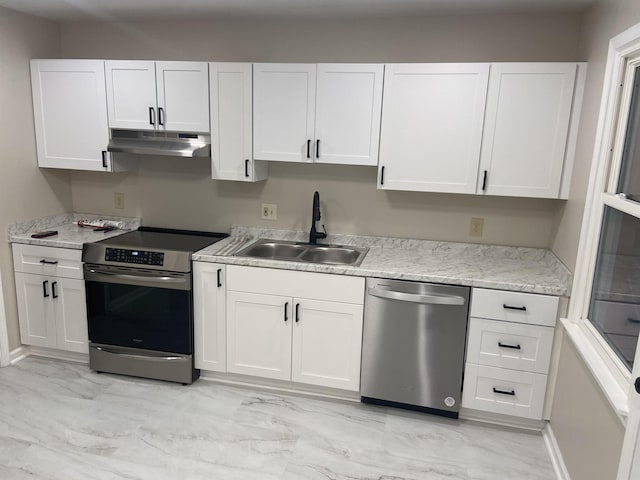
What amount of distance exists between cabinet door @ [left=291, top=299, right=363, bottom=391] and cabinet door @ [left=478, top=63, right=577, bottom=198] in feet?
3.61

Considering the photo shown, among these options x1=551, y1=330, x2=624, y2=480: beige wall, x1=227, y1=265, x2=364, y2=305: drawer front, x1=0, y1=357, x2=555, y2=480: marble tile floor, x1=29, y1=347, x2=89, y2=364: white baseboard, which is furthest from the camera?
x1=29, y1=347, x2=89, y2=364: white baseboard

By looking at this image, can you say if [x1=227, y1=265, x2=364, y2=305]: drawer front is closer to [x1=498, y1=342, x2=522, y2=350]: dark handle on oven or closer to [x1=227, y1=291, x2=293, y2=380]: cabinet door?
[x1=227, y1=291, x2=293, y2=380]: cabinet door

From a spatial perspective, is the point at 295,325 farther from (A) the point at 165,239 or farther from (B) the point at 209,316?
(A) the point at 165,239

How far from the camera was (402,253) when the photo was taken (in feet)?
10.0

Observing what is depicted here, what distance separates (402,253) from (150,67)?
1974 mm

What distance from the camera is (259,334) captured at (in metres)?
2.91

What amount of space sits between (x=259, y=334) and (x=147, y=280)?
758mm

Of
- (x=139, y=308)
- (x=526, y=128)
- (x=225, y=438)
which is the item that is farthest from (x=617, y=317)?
(x=139, y=308)

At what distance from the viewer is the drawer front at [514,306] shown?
248 cm

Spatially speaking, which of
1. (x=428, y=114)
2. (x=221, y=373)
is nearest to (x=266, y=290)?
(x=221, y=373)

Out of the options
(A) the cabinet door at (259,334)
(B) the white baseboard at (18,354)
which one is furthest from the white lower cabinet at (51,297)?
(A) the cabinet door at (259,334)

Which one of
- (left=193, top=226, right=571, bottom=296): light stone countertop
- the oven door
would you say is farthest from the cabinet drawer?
(left=193, top=226, right=571, bottom=296): light stone countertop

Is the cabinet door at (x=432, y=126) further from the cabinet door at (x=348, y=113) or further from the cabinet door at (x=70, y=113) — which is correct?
the cabinet door at (x=70, y=113)

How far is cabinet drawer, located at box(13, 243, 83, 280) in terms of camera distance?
3.07 metres
